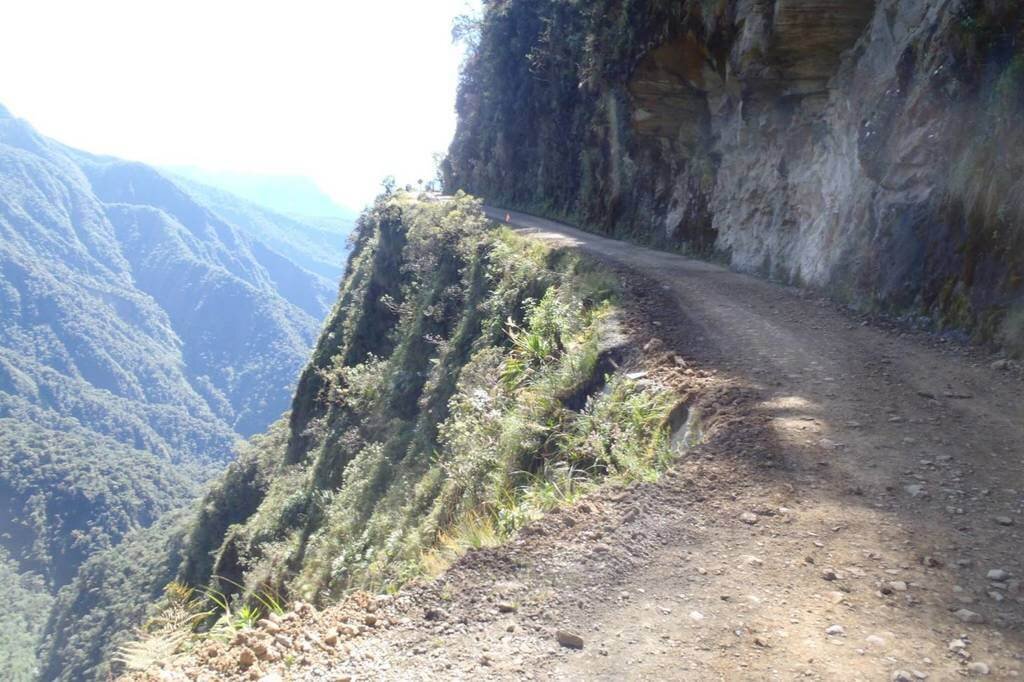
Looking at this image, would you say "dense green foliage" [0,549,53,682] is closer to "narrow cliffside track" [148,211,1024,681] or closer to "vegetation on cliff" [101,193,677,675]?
"vegetation on cliff" [101,193,677,675]

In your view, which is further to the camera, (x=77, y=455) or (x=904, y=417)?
(x=77, y=455)

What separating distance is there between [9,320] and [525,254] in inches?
7284

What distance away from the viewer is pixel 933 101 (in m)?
8.29

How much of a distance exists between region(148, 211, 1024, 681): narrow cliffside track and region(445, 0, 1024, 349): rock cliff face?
8.21 ft

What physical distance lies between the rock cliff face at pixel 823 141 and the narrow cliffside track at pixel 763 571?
8.21 ft

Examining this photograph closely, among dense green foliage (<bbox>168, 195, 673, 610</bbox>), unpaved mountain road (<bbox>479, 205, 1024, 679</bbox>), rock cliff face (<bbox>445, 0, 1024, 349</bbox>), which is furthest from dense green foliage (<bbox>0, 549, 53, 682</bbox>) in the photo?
unpaved mountain road (<bbox>479, 205, 1024, 679</bbox>)

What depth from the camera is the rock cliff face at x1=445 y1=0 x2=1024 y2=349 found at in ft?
24.1

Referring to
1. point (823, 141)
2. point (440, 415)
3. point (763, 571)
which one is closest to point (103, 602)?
point (440, 415)

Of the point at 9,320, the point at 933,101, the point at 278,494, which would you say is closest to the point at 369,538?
the point at 933,101

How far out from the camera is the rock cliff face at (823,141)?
7336 millimetres

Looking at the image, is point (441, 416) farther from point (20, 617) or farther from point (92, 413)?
point (92, 413)

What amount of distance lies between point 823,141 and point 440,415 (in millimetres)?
7761

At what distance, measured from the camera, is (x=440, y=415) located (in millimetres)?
12422

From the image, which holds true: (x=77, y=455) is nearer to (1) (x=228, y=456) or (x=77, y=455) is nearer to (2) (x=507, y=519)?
(1) (x=228, y=456)
